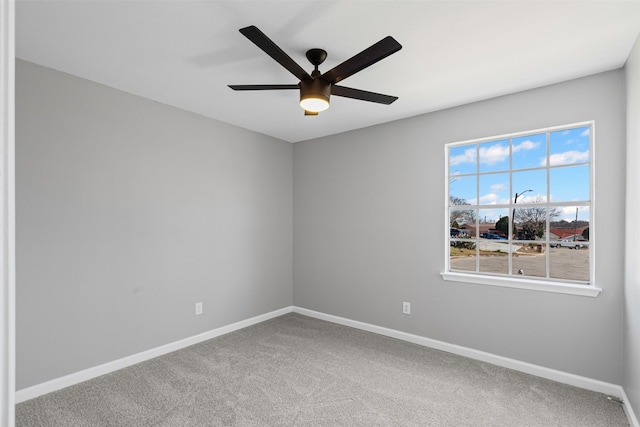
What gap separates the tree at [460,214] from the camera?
336 cm

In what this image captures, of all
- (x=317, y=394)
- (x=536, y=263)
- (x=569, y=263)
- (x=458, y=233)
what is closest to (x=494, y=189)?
(x=458, y=233)

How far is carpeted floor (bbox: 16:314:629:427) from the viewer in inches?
86.7

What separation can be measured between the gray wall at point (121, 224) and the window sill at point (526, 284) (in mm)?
2418

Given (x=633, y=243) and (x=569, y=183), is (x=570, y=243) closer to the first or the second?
(x=569, y=183)

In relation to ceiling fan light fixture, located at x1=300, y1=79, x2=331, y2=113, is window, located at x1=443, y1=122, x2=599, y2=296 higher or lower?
lower

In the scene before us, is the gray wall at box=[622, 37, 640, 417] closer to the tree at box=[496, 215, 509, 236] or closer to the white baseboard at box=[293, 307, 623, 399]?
the white baseboard at box=[293, 307, 623, 399]

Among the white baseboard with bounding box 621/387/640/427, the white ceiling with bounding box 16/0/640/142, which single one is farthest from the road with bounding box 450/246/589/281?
the white ceiling with bounding box 16/0/640/142

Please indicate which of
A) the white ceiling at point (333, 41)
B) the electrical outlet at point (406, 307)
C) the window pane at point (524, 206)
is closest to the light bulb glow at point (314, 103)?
the white ceiling at point (333, 41)

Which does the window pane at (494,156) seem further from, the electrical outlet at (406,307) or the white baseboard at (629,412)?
the white baseboard at (629,412)

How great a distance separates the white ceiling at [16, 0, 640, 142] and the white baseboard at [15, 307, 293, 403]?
242cm

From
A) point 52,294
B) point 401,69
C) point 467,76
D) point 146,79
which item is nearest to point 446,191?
point 467,76

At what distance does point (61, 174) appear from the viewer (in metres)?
2.59
